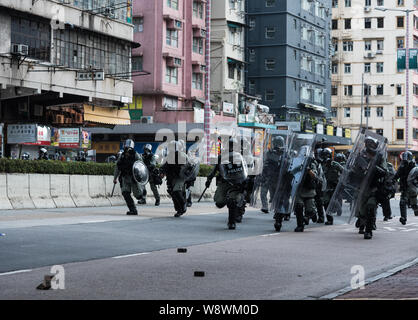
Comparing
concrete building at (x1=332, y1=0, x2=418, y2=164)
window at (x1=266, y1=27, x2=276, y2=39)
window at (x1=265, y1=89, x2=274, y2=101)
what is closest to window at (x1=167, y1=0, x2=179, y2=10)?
window at (x1=266, y1=27, x2=276, y2=39)

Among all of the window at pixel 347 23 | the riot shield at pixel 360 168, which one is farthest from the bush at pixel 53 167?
the window at pixel 347 23

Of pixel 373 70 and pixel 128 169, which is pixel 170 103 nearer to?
pixel 128 169

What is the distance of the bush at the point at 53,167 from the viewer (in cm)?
1969

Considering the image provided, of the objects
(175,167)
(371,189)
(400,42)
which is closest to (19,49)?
(175,167)

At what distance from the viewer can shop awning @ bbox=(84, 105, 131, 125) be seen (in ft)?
125

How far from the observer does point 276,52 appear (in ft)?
214

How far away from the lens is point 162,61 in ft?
169

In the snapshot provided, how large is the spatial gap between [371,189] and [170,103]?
128 feet

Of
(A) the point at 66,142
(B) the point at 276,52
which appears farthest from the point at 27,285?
(B) the point at 276,52

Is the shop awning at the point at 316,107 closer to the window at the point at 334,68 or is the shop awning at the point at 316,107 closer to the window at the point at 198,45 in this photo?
the window at the point at 334,68

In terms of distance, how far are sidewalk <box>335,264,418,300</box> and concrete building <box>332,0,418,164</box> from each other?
74856 millimetres

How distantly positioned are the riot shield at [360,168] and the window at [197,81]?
40792mm

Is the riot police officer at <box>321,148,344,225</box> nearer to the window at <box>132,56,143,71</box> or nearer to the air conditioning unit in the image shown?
the air conditioning unit
